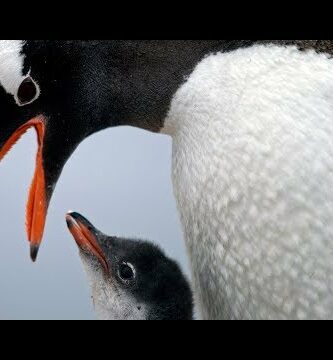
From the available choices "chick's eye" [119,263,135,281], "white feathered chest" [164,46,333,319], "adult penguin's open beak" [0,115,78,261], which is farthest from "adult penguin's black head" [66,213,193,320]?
"white feathered chest" [164,46,333,319]

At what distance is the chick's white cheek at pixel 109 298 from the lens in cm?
122

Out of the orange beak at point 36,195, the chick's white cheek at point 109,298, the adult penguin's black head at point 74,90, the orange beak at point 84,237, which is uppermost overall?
the adult penguin's black head at point 74,90

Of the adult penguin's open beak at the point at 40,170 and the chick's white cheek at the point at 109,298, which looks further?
the chick's white cheek at the point at 109,298

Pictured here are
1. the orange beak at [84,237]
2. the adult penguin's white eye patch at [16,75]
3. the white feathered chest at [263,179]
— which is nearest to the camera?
the white feathered chest at [263,179]

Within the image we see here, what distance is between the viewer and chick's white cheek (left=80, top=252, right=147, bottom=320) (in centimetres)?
122

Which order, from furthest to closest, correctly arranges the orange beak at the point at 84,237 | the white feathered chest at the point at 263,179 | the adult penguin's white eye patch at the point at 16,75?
the orange beak at the point at 84,237 < the adult penguin's white eye patch at the point at 16,75 < the white feathered chest at the point at 263,179

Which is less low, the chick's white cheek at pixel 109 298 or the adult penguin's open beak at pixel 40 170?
the adult penguin's open beak at pixel 40 170

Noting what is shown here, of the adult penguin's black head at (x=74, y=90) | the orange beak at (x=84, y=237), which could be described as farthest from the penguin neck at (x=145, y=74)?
the orange beak at (x=84, y=237)

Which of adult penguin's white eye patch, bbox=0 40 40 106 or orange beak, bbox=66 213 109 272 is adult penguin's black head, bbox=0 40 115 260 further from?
orange beak, bbox=66 213 109 272

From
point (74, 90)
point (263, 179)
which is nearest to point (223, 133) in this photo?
point (263, 179)

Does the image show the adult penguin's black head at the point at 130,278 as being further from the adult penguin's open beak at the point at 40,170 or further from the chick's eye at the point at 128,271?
the adult penguin's open beak at the point at 40,170

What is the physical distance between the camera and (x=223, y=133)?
70 cm
